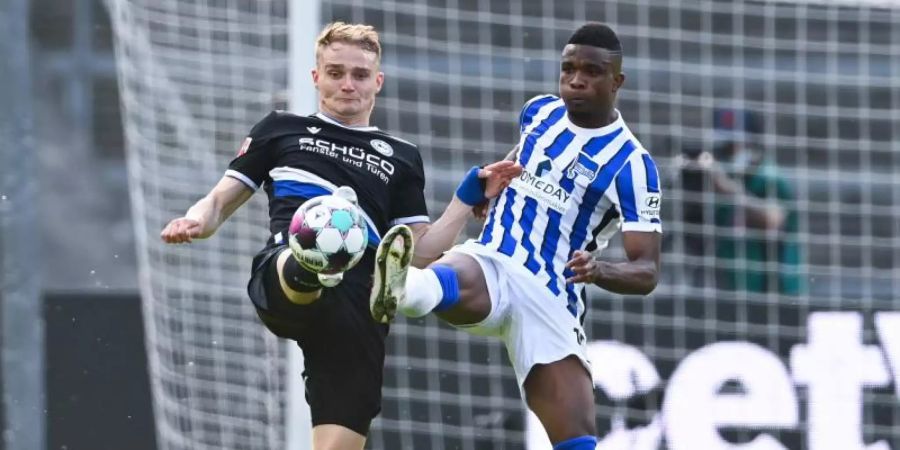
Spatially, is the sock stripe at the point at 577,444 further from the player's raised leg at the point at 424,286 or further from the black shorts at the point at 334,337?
the black shorts at the point at 334,337

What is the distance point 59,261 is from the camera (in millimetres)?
11500

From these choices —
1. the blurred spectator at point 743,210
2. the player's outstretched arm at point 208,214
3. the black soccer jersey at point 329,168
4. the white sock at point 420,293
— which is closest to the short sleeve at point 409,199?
the black soccer jersey at point 329,168

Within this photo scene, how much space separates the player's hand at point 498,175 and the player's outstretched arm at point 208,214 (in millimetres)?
770

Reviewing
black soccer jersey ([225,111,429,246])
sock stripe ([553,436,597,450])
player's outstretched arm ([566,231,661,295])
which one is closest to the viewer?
player's outstretched arm ([566,231,661,295])

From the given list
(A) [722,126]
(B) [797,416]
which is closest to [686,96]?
(A) [722,126]

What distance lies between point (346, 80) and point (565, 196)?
0.82 metres

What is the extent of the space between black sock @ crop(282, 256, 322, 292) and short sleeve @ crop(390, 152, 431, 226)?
1.76 feet

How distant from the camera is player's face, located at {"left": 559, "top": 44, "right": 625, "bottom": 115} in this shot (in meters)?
5.45

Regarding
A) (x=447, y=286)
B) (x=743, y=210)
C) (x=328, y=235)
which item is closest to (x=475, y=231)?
(x=743, y=210)

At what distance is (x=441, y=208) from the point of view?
8078mm

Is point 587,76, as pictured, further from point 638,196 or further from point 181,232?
point 181,232

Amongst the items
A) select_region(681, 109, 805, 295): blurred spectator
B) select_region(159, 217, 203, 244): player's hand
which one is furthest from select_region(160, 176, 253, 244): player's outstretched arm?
select_region(681, 109, 805, 295): blurred spectator

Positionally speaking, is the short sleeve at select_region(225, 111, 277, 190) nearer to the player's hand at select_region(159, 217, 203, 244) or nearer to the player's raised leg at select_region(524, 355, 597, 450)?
the player's hand at select_region(159, 217, 203, 244)

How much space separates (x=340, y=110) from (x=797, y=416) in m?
3.31
